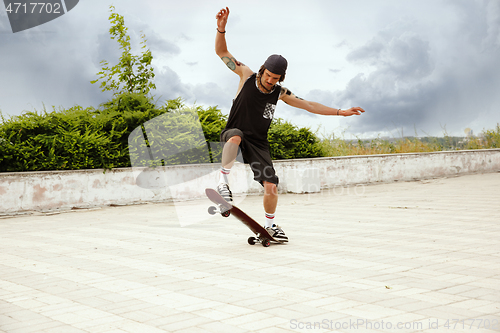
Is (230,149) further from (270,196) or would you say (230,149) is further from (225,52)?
(225,52)

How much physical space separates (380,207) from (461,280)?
19.3 feet

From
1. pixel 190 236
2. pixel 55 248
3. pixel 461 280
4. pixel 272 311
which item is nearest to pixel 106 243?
pixel 55 248

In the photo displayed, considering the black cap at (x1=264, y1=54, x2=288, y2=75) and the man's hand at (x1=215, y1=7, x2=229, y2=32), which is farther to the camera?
the man's hand at (x1=215, y1=7, x2=229, y2=32)

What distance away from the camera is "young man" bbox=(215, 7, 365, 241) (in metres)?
5.80

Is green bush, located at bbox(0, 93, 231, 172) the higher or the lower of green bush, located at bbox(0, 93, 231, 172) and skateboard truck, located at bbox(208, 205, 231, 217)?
the higher

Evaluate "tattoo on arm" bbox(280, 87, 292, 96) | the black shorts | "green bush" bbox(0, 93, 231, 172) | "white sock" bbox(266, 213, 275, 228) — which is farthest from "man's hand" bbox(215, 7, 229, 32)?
"green bush" bbox(0, 93, 231, 172)

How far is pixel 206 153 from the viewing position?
41.3ft

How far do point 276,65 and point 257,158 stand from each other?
1184 millimetres

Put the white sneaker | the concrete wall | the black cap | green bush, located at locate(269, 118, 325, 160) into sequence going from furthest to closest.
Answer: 1. green bush, located at locate(269, 118, 325, 160)
2. the concrete wall
3. the white sneaker
4. the black cap

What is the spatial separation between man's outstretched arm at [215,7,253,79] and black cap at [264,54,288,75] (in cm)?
43

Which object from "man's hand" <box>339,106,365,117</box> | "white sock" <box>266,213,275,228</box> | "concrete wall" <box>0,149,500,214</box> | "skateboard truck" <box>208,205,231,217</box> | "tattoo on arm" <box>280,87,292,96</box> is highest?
"tattoo on arm" <box>280,87,292,96</box>

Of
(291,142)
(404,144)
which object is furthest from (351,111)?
(404,144)

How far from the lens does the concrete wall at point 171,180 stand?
34.4 ft

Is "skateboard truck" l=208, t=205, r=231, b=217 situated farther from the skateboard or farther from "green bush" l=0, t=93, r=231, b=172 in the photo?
"green bush" l=0, t=93, r=231, b=172
